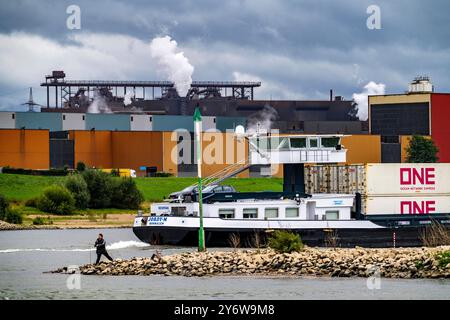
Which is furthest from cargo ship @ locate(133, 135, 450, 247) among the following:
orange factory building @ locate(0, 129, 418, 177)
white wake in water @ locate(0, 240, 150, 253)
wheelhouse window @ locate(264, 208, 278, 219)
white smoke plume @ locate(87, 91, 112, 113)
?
white smoke plume @ locate(87, 91, 112, 113)

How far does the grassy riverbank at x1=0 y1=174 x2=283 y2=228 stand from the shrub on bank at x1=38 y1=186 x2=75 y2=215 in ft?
2.16

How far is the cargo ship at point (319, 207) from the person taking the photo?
59312mm

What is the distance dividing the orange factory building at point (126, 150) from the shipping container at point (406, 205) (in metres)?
53.3

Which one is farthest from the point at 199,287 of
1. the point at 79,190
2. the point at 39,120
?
the point at 39,120

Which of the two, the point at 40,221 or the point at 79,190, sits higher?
the point at 79,190

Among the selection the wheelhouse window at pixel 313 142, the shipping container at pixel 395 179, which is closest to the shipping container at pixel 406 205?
the shipping container at pixel 395 179

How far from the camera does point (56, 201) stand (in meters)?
92.8

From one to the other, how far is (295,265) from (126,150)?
7764 cm

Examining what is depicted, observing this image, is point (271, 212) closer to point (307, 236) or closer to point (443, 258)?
point (307, 236)

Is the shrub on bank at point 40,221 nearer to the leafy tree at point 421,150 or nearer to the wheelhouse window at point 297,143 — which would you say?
the wheelhouse window at point 297,143

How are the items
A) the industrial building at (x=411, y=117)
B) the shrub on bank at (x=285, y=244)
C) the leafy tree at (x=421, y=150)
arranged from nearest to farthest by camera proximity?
1. the shrub on bank at (x=285, y=244)
2. the leafy tree at (x=421, y=150)
3. the industrial building at (x=411, y=117)
